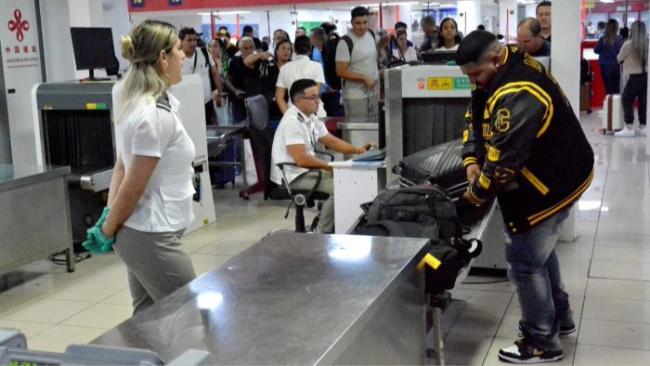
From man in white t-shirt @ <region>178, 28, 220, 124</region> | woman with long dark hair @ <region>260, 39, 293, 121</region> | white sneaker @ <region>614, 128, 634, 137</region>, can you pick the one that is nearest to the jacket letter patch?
woman with long dark hair @ <region>260, 39, 293, 121</region>

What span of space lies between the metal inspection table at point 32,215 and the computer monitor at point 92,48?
1.00 metres

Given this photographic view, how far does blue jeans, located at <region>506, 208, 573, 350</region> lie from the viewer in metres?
3.39

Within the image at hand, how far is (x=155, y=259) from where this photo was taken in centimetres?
261

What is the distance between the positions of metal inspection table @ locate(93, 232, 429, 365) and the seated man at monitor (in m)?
2.38

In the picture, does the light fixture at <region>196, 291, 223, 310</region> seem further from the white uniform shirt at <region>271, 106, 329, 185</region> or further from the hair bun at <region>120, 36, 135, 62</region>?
the white uniform shirt at <region>271, 106, 329, 185</region>

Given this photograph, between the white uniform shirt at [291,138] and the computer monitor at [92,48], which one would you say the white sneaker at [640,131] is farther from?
the computer monitor at [92,48]

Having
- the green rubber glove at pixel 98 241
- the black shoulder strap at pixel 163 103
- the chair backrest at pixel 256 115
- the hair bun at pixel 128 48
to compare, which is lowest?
the green rubber glove at pixel 98 241

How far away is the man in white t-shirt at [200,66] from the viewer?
8.53 m

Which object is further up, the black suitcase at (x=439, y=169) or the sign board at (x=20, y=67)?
the sign board at (x=20, y=67)

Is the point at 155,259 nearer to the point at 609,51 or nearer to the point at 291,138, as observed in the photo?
the point at 291,138

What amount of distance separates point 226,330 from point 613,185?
21.0 ft

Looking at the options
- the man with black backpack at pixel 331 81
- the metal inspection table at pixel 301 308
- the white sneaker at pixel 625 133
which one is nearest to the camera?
the metal inspection table at pixel 301 308

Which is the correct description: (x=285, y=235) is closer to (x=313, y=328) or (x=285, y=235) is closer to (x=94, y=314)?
(x=313, y=328)

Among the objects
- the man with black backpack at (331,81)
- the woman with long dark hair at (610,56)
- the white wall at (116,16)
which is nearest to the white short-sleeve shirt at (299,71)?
the man with black backpack at (331,81)
